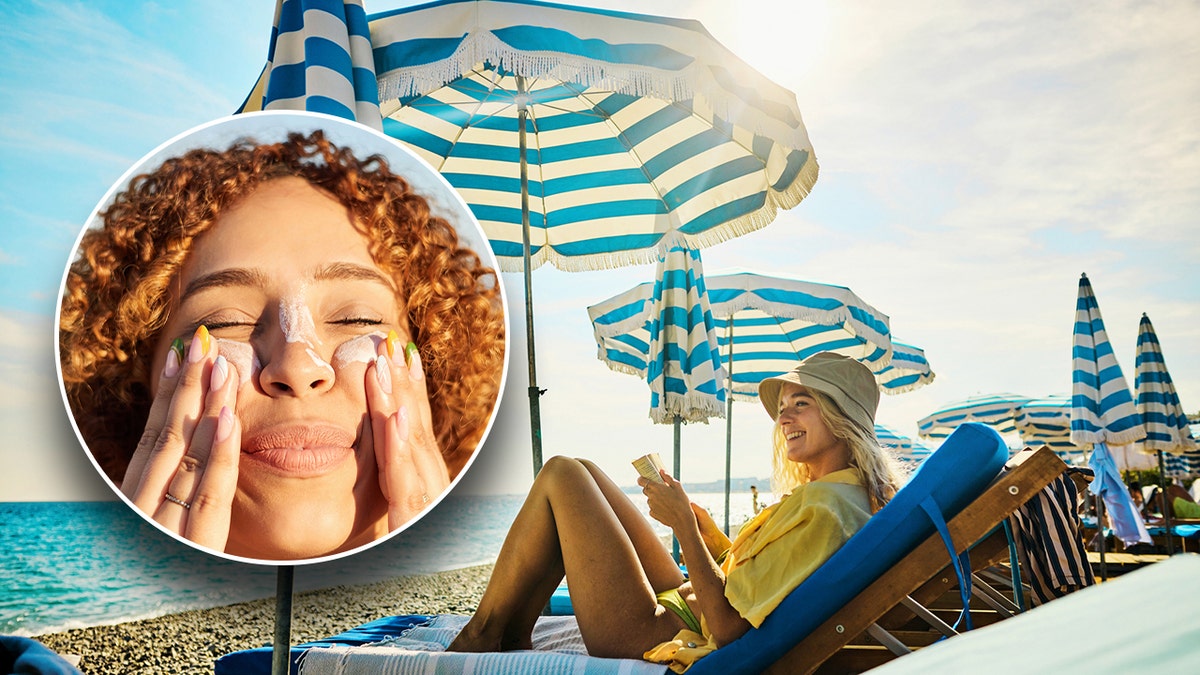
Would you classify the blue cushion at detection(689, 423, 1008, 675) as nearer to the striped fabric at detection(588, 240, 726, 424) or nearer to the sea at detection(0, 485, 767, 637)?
the sea at detection(0, 485, 767, 637)

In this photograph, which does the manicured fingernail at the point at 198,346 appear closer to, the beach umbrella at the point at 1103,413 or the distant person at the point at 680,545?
the distant person at the point at 680,545

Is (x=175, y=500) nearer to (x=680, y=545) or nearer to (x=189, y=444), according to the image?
(x=189, y=444)

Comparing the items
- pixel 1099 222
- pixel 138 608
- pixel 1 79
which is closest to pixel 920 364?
pixel 1099 222

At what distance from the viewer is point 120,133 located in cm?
2895

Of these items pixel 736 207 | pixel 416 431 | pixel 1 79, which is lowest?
pixel 416 431

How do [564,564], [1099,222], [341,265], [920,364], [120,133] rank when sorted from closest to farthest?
[341,265]
[564,564]
[920,364]
[1099,222]
[120,133]

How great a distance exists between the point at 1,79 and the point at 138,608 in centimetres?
2334

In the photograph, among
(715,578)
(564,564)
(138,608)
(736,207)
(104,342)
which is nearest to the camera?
(104,342)

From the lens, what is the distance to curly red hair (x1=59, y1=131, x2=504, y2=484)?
98cm

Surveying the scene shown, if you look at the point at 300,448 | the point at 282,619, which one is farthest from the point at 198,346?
the point at 282,619

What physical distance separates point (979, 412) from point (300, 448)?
45.6ft

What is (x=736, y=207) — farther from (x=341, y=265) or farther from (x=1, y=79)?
(x=1, y=79)

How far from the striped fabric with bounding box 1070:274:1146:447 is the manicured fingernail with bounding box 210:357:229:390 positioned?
26.8 feet

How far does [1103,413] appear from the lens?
761 centimetres
